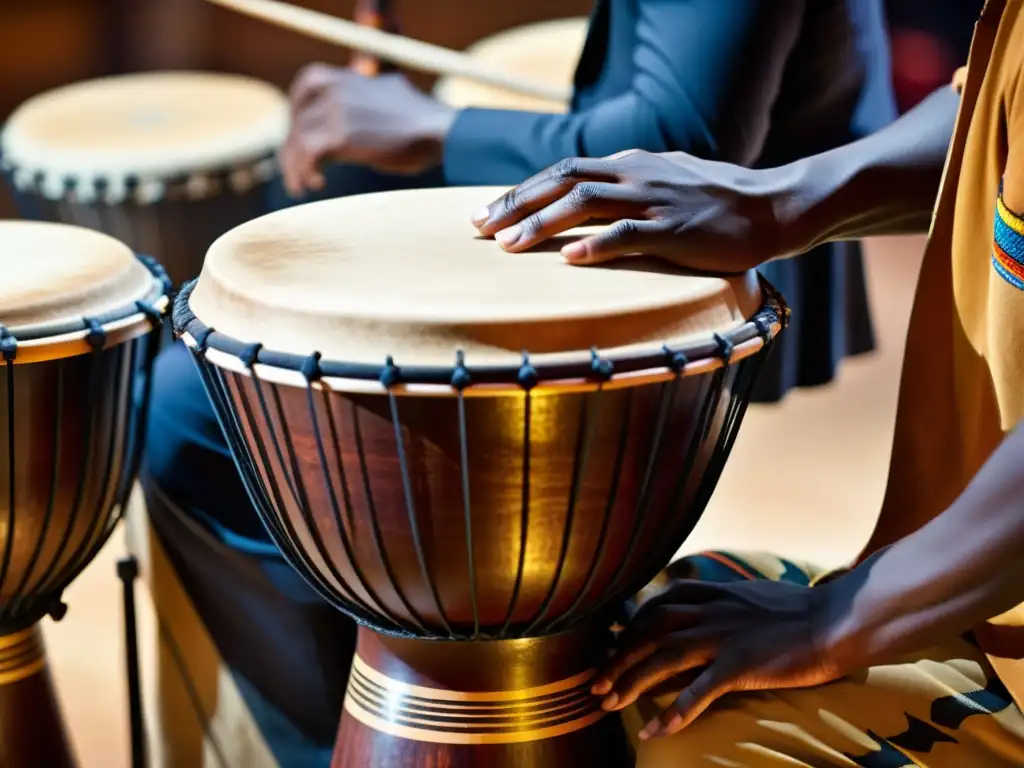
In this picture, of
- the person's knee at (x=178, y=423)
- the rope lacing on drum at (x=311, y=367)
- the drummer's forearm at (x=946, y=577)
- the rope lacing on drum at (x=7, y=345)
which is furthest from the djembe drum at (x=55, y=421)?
the drummer's forearm at (x=946, y=577)

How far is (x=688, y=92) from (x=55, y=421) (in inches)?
28.6

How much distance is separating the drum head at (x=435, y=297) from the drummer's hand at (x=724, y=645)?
228 mm

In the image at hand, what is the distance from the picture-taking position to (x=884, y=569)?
3.43 ft

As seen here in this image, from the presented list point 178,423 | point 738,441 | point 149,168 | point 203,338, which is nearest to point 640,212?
point 203,338

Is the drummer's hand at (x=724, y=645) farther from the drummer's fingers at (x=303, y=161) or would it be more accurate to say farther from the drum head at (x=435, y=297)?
the drummer's fingers at (x=303, y=161)

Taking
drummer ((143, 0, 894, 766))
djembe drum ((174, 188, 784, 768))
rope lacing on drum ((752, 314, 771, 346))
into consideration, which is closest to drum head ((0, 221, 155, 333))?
djembe drum ((174, 188, 784, 768))

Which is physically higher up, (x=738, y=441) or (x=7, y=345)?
(x=7, y=345)

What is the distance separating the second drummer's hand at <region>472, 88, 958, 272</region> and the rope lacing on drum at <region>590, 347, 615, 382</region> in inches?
5.0

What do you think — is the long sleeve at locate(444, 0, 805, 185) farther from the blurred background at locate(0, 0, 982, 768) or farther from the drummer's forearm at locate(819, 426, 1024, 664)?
the blurred background at locate(0, 0, 982, 768)

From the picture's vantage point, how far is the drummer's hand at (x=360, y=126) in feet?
5.92

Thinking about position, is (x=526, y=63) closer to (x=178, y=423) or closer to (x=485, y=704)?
(x=178, y=423)

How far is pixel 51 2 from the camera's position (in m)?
3.98

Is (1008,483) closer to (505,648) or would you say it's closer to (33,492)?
(505,648)

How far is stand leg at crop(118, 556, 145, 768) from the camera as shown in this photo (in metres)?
1.57
